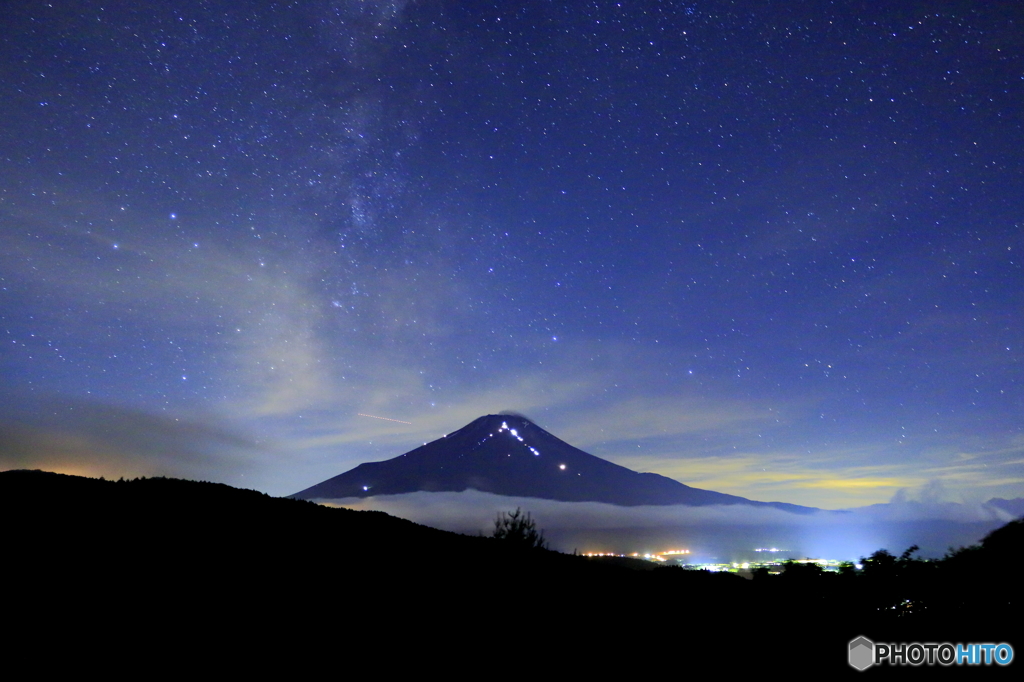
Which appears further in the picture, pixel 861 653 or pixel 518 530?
→ pixel 518 530

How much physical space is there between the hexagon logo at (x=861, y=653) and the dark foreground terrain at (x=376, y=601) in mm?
156

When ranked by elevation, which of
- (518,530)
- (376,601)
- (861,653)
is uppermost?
(518,530)

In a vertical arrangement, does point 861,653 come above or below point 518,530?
below

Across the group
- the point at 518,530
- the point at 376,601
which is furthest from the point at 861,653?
the point at 518,530

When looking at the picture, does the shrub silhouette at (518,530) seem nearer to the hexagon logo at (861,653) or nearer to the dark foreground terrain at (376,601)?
the dark foreground terrain at (376,601)

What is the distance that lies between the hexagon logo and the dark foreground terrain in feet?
0.51

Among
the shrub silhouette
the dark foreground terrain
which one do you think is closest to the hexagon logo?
the dark foreground terrain

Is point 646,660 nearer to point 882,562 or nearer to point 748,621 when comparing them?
point 748,621

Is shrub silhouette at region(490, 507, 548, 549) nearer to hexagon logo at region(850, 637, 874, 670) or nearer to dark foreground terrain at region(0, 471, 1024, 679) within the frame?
dark foreground terrain at region(0, 471, 1024, 679)

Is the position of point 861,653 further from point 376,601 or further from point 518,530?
point 518,530

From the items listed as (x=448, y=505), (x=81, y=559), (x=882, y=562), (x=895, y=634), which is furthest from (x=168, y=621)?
(x=448, y=505)

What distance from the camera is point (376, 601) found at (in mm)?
9398

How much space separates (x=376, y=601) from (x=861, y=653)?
807cm

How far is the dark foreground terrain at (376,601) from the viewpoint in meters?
7.59
